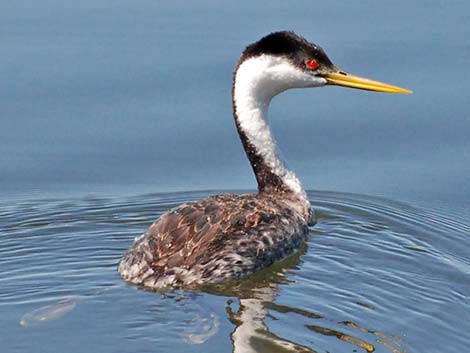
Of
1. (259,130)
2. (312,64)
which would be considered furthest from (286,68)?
(259,130)

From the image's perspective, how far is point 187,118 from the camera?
12.2 meters

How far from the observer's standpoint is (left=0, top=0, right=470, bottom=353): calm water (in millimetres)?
8906

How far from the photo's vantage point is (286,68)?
10711mm

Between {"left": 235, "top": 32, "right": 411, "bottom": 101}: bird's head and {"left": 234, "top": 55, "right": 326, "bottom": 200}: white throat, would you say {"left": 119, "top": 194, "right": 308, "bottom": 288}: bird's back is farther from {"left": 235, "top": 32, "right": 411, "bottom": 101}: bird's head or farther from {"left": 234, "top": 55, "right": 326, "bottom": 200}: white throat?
{"left": 235, "top": 32, "right": 411, "bottom": 101}: bird's head

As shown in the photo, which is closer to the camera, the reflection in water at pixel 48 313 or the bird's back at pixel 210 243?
the reflection in water at pixel 48 313

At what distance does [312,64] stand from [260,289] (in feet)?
6.93

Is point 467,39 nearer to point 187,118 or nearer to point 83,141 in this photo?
point 187,118

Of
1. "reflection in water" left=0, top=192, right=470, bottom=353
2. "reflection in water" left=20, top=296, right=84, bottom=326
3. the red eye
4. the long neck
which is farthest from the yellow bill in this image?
"reflection in water" left=20, top=296, right=84, bottom=326

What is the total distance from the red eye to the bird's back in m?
1.23

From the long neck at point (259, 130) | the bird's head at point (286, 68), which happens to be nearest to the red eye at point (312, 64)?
the bird's head at point (286, 68)

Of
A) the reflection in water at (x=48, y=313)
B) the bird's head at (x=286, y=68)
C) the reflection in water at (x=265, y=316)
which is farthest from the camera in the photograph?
Answer: the bird's head at (x=286, y=68)

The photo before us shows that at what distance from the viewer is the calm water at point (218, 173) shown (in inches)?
351

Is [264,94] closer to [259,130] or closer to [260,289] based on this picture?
[259,130]

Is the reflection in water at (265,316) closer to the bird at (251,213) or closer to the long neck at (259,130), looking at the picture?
the bird at (251,213)
